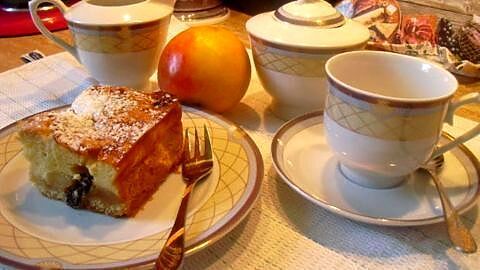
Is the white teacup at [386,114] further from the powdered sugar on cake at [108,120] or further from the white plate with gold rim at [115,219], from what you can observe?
the powdered sugar on cake at [108,120]

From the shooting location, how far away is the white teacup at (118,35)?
2.40 ft

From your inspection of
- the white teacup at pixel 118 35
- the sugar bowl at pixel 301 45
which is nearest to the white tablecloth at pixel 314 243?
the sugar bowl at pixel 301 45

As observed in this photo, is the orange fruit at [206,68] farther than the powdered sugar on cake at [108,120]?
Yes

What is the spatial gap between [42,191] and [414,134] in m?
0.43

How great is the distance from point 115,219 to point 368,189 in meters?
0.30

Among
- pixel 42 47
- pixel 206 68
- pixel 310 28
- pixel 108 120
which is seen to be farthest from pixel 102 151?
pixel 42 47

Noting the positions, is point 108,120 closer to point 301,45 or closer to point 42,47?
point 301,45

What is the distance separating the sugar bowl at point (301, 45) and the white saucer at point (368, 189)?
84 millimetres

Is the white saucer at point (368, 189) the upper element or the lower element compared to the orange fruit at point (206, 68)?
lower

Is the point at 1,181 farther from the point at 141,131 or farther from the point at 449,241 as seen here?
the point at 449,241

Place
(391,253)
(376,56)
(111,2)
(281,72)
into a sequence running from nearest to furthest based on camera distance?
1. (391,253)
2. (376,56)
3. (281,72)
4. (111,2)

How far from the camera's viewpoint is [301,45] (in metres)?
0.65

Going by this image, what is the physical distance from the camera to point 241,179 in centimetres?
55

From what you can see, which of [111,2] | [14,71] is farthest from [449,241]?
[14,71]
